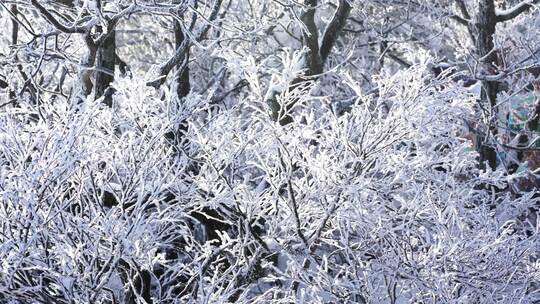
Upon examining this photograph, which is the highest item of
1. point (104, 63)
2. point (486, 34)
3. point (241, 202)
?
point (486, 34)

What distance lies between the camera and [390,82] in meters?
4.94

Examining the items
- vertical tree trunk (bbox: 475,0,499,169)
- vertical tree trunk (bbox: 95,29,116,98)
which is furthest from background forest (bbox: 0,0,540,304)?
vertical tree trunk (bbox: 475,0,499,169)

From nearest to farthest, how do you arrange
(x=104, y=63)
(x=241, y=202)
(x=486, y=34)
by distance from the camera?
1. (x=241, y=202)
2. (x=104, y=63)
3. (x=486, y=34)

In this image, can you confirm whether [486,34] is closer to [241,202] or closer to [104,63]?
[104,63]

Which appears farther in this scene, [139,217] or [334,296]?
[334,296]

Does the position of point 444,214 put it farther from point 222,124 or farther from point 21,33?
point 21,33

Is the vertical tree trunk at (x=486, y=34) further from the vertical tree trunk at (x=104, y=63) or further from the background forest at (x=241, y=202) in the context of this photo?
the vertical tree trunk at (x=104, y=63)

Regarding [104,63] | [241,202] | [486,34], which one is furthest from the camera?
→ [486,34]

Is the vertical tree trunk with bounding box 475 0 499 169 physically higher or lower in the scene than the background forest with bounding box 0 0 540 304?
higher

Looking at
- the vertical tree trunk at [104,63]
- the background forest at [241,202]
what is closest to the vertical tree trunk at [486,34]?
the background forest at [241,202]

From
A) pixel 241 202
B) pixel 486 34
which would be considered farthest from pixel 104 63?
pixel 486 34

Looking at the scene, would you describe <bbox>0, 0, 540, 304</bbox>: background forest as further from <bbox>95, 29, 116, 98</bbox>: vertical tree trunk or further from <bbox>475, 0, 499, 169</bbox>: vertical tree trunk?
<bbox>475, 0, 499, 169</bbox>: vertical tree trunk

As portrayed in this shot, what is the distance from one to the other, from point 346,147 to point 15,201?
2.19m

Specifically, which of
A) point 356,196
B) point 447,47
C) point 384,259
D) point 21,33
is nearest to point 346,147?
point 356,196
